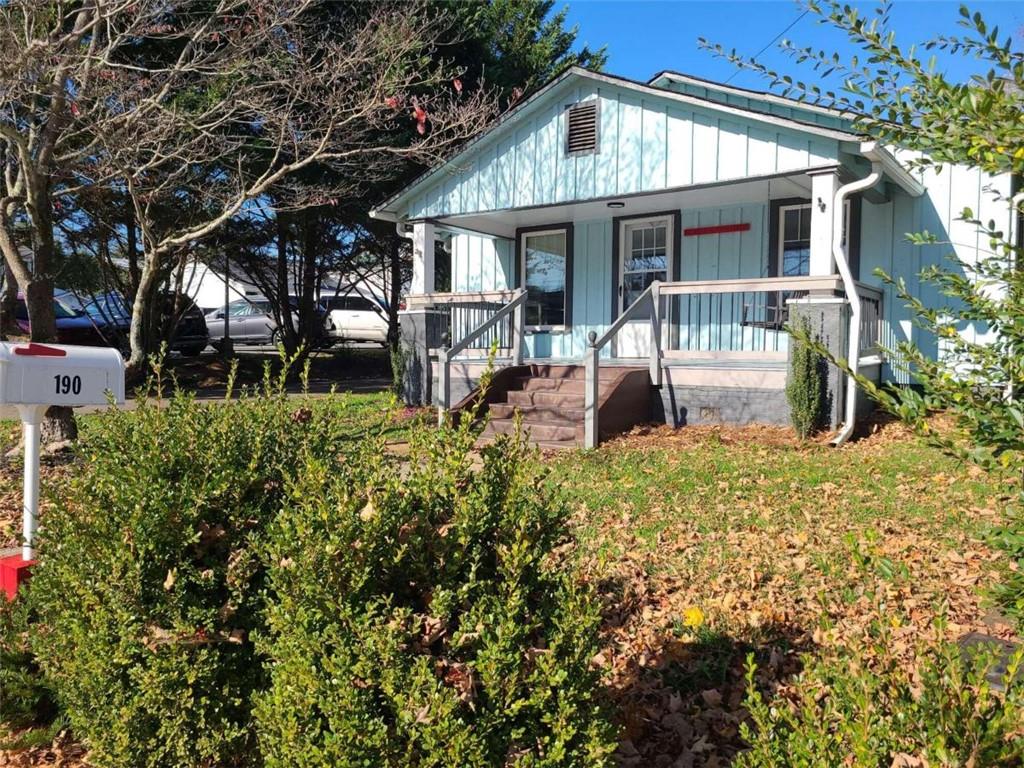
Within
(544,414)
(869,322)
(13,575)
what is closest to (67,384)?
(13,575)

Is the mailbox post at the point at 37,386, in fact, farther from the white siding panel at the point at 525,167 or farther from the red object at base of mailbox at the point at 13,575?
the white siding panel at the point at 525,167

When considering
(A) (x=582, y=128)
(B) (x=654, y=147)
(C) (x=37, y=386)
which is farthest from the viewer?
(A) (x=582, y=128)

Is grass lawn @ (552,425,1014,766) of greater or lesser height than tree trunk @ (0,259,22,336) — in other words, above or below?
below

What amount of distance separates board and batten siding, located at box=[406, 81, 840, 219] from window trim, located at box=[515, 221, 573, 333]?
6.19ft

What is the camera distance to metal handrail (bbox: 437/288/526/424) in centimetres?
1010

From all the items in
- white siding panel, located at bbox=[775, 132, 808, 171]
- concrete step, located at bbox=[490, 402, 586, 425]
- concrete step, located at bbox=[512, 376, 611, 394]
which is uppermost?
white siding panel, located at bbox=[775, 132, 808, 171]

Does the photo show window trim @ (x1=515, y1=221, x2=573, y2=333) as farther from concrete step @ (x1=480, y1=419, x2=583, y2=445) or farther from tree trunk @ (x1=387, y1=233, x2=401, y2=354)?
tree trunk @ (x1=387, y1=233, x2=401, y2=354)

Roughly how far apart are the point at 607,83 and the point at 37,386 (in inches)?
340

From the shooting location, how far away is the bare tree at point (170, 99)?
7.94 meters

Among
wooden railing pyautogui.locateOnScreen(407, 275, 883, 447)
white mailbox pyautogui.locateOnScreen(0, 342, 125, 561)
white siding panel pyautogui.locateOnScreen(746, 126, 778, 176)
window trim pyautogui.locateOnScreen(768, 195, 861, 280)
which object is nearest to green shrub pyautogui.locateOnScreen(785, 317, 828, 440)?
wooden railing pyautogui.locateOnScreen(407, 275, 883, 447)

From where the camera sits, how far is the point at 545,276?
13.1 m

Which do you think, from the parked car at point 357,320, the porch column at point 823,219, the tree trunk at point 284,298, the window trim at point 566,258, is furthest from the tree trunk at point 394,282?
the porch column at point 823,219

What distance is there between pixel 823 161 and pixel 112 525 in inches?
326

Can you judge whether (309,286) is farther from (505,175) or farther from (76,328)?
(505,175)
